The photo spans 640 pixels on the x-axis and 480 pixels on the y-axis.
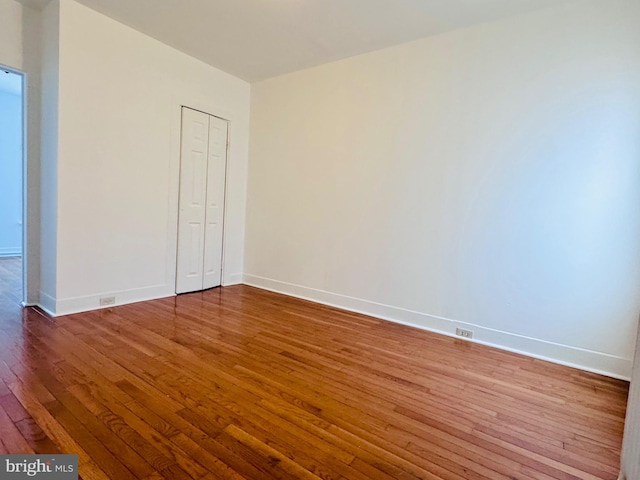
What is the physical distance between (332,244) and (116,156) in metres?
2.49

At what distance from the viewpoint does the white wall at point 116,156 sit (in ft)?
10.1

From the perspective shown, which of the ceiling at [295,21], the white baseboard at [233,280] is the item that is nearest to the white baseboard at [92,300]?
the white baseboard at [233,280]

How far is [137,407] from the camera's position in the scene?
1769 millimetres

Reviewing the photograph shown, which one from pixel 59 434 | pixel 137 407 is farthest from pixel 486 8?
pixel 59 434

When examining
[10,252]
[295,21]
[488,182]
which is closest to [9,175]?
[10,252]

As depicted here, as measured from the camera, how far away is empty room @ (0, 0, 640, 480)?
1651 millimetres

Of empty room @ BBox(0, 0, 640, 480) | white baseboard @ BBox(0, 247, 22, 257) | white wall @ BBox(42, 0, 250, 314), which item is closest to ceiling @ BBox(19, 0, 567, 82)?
empty room @ BBox(0, 0, 640, 480)

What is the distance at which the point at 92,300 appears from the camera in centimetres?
333

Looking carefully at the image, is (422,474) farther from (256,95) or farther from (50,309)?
(256,95)

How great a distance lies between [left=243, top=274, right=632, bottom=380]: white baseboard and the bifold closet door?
126cm

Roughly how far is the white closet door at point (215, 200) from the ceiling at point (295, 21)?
3.11ft

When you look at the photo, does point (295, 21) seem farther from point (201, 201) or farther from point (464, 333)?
point (464, 333)

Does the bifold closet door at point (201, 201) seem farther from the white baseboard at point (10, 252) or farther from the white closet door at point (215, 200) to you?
the white baseboard at point (10, 252)

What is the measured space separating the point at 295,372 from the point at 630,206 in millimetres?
2715
